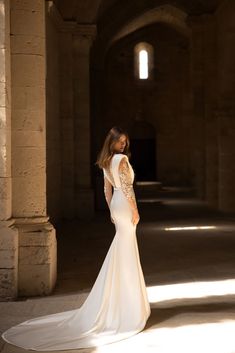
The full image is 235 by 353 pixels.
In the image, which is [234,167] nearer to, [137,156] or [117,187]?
[117,187]

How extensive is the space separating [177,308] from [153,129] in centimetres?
2531

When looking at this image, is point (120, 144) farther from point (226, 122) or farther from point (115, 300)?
point (226, 122)

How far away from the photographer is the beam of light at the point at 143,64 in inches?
1225

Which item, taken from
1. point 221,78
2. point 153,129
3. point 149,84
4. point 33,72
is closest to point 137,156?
A: point 153,129

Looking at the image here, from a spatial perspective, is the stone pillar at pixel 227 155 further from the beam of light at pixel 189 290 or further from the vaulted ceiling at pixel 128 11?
the beam of light at pixel 189 290

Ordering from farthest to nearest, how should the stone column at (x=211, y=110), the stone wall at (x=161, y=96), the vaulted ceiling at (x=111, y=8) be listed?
the stone wall at (x=161, y=96) < the stone column at (x=211, y=110) < the vaulted ceiling at (x=111, y=8)

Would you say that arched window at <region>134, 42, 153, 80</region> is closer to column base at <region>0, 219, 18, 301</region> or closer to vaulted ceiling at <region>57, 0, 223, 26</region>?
vaulted ceiling at <region>57, 0, 223, 26</region>

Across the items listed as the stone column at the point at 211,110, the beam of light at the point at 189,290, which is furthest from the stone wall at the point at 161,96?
the beam of light at the point at 189,290

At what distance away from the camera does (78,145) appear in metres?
16.0

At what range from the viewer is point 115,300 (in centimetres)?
537

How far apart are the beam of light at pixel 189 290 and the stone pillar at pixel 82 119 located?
333 inches

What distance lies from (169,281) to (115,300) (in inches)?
95.4

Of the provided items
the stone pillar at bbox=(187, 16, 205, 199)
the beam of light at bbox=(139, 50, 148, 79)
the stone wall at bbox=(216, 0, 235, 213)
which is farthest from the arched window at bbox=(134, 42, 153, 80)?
the stone wall at bbox=(216, 0, 235, 213)

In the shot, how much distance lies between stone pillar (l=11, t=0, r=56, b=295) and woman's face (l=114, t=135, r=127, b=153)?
1958 mm
